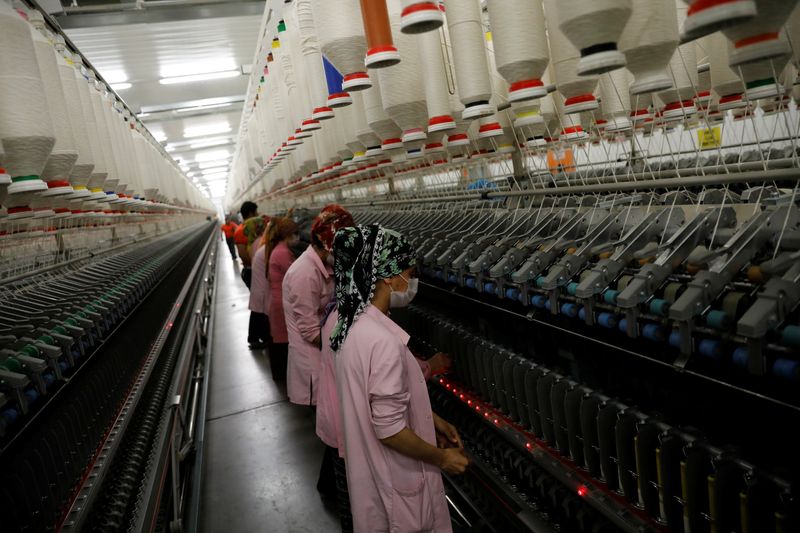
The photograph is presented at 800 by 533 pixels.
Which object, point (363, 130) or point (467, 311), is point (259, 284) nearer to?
→ point (467, 311)

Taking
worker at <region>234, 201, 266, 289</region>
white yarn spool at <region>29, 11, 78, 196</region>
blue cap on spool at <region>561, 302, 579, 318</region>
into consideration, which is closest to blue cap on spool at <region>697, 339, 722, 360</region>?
blue cap on spool at <region>561, 302, 579, 318</region>

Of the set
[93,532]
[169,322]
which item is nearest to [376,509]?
A: [93,532]

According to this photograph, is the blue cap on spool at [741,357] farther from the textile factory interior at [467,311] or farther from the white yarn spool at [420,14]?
the white yarn spool at [420,14]

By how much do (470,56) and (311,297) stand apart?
1.88 m

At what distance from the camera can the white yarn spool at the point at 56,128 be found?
255cm

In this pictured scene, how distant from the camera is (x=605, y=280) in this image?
6.41 ft

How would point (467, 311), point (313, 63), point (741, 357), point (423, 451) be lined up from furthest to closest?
point (467, 311), point (313, 63), point (423, 451), point (741, 357)

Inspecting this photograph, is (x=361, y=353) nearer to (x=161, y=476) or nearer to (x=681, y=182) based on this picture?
(x=681, y=182)

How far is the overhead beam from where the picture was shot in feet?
21.3

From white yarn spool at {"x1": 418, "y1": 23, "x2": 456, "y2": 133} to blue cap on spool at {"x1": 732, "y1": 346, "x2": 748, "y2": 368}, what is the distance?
1.51 m

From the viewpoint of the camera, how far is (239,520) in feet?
12.2

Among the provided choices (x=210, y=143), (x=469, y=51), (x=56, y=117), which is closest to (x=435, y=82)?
(x=469, y=51)

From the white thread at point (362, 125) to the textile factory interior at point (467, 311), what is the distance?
2 centimetres

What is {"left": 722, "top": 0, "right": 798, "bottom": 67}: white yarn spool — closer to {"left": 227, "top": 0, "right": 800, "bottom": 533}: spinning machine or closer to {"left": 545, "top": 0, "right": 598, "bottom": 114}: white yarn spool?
{"left": 227, "top": 0, "right": 800, "bottom": 533}: spinning machine
